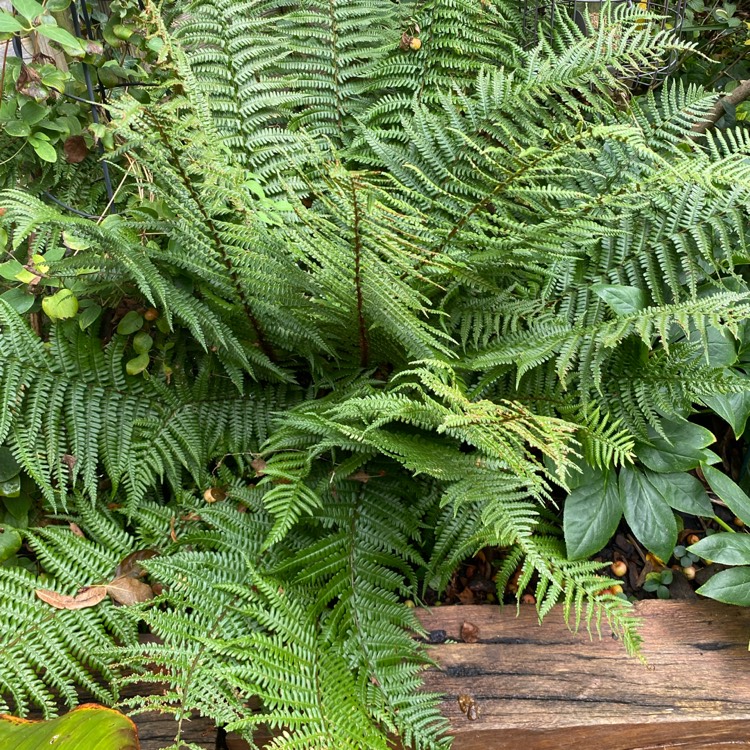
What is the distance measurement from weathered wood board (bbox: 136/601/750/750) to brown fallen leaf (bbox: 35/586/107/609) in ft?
0.90

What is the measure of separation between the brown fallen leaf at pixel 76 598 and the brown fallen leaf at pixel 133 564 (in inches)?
2.5

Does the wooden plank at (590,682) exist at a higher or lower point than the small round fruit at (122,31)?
lower

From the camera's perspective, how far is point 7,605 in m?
1.36

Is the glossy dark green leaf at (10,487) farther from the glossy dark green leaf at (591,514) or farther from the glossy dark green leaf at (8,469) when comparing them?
the glossy dark green leaf at (591,514)

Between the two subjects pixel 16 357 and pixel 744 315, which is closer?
pixel 744 315

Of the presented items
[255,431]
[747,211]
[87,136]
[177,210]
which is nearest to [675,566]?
[747,211]

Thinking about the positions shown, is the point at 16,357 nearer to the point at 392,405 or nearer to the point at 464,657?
the point at 392,405

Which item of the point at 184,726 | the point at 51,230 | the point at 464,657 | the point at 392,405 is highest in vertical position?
the point at 51,230

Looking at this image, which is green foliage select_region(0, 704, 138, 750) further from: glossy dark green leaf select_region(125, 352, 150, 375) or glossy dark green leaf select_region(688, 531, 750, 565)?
glossy dark green leaf select_region(688, 531, 750, 565)

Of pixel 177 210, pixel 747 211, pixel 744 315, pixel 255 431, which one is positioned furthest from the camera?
pixel 255 431

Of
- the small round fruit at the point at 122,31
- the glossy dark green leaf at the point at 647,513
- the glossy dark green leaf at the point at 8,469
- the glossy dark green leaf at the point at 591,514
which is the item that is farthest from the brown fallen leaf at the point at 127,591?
the small round fruit at the point at 122,31

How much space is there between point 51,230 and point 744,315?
60.3 inches

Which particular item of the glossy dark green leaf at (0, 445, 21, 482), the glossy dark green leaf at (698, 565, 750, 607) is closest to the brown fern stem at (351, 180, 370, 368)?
the glossy dark green leaf at (0, 445, 21, 482)

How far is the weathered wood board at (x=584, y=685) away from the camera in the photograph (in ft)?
4.59
